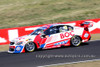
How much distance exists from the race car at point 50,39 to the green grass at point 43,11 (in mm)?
12911

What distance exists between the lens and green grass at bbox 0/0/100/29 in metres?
28.1

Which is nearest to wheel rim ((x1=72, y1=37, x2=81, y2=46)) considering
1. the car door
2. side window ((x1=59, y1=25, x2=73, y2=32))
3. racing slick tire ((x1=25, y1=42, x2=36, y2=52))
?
side window ((x1=59, y1=25, x2=73, y2=32))

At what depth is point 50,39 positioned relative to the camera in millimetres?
13836

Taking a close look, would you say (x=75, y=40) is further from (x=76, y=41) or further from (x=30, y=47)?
(x=30, y=47)

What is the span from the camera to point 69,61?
1076 cm

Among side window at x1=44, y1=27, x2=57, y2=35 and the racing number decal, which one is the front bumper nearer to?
side window at x1=44, y1=27, x2=57, y2=35

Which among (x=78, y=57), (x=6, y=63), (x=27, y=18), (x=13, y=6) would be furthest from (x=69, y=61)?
(x=13, y=6)

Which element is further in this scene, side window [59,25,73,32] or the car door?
side window [59,25,73,32]

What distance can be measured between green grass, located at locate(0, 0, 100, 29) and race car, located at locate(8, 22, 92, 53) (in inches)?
508

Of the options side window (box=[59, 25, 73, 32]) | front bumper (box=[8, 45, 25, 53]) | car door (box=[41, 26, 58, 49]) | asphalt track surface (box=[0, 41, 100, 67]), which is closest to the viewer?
asphalt track surface (box=[0, 41, 100, 67])

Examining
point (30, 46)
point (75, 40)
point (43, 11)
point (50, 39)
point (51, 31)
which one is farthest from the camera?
point (43, 11)

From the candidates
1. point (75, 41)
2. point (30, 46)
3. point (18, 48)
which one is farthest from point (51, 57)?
point (75, 41)

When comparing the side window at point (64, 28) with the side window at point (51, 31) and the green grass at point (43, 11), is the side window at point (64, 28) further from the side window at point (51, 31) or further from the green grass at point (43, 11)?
the green grass at point (43, 11)

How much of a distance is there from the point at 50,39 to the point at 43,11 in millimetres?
18066
